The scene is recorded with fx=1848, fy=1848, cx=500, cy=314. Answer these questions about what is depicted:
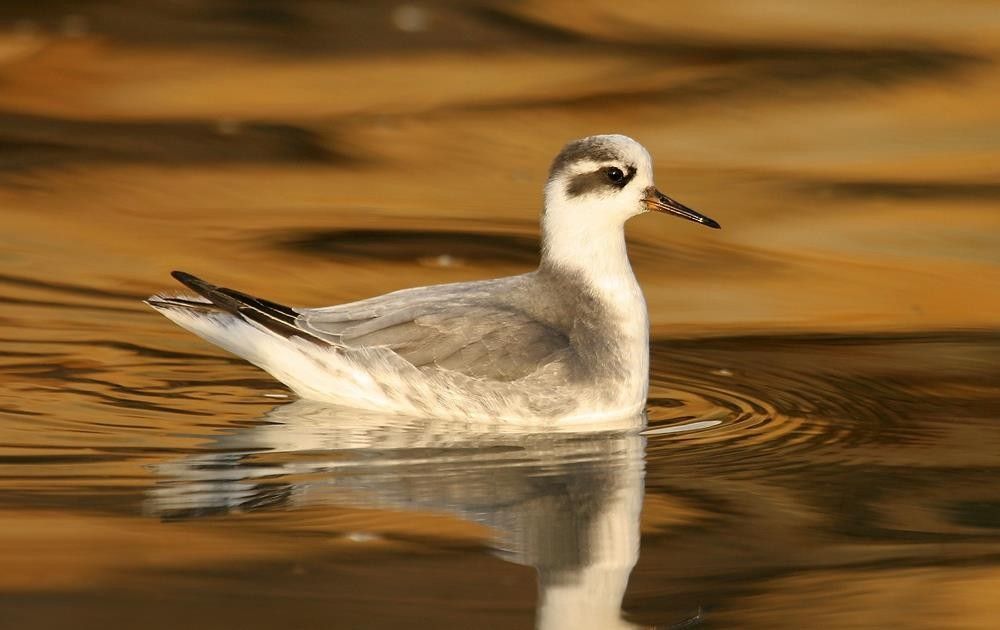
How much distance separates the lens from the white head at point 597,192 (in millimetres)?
7867

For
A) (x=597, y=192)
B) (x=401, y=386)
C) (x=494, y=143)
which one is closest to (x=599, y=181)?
(x=597, y=192)

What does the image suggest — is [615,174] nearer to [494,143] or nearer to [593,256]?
[593,256]

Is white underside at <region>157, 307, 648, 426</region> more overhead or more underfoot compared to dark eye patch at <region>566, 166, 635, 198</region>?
more underfoot

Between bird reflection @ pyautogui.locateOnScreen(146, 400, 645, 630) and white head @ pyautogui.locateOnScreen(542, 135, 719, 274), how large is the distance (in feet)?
2.76

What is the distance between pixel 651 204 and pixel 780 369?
125 cm

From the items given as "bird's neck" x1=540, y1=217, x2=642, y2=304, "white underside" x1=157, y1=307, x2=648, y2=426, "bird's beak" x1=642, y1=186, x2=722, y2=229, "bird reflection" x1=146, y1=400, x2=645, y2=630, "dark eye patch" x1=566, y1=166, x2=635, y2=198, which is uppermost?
"dark eye patch" x1=566, y1=166, x2=635, y2=198

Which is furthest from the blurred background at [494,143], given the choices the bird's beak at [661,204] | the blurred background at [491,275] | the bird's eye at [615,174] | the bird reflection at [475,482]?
the bird reflection at [475,482]

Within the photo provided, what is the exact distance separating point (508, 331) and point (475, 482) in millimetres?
1131

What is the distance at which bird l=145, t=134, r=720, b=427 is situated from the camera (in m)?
7.59

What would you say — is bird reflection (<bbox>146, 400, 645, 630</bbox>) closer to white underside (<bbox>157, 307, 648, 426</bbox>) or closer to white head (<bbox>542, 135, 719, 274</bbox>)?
white underside (<bbox>157, 307, 648, 426</bbox>)

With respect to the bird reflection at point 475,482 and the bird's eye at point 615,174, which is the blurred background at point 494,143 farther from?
the bird reflection at point 475,482

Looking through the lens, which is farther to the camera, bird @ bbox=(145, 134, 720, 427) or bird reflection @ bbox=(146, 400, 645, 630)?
bird @ bbox=(145, 134, 720, 427)

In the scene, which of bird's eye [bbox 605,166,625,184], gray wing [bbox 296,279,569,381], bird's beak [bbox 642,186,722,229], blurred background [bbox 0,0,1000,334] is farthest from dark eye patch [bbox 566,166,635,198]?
blurred background [bbox 0,0,1000,334]

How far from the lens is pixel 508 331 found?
25.1 feet
